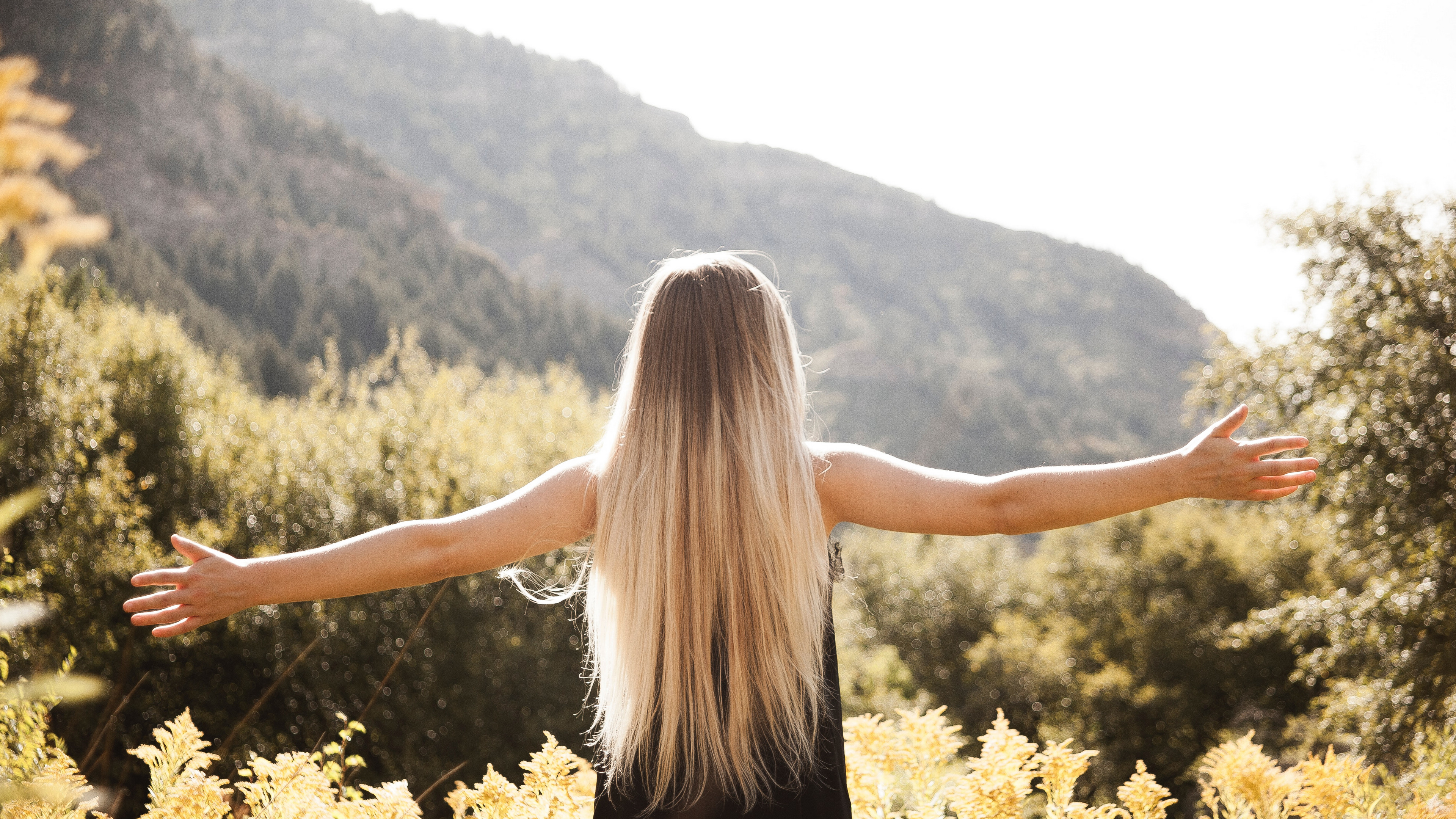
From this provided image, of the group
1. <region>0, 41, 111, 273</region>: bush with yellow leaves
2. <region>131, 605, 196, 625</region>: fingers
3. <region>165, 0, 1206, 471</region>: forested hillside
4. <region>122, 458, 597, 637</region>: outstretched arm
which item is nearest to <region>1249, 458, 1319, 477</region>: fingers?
<region>122, 458, 597, 637</region>: outstretched arm

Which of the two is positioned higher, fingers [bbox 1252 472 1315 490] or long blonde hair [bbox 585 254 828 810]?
fingers [bbox 1252 472 1315 490]

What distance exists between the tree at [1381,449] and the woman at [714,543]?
18.6 ft

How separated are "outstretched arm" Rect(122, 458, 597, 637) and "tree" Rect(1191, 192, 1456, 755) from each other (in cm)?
640

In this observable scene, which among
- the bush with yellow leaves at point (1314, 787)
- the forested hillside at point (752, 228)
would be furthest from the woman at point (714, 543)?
the forested hillside at point (752, 228)

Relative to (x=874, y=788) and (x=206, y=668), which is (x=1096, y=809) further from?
(x=206, y=668)

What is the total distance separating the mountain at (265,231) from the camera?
28.4 m

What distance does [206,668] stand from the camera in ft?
26.9

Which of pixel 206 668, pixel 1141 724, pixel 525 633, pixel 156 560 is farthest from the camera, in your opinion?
pixel 1141 724

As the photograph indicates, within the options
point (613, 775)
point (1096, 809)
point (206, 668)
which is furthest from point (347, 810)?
point (206, 668)

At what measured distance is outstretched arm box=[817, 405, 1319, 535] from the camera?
4.73 ft

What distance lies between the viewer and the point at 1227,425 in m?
1.47

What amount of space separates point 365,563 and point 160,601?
398mm

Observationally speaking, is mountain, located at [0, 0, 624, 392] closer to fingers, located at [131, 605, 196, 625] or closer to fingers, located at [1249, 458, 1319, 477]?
fingers, located at [131, 605, 196, 625]

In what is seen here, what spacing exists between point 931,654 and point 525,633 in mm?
13712
